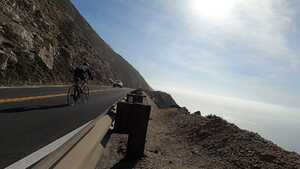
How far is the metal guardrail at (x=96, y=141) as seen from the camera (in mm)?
3242

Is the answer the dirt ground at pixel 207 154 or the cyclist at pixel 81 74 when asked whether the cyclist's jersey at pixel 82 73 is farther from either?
the dirt ground at pixel 207 154

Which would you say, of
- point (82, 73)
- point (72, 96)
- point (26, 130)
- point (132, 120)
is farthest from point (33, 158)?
point (72, 96)

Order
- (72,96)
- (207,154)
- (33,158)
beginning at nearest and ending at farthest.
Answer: (33,158), (207,154), (72,96)

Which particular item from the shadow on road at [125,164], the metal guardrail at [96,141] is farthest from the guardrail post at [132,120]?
the shadow on road at [125,164]

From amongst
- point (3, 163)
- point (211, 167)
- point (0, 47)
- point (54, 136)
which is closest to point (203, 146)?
point (211, 167)

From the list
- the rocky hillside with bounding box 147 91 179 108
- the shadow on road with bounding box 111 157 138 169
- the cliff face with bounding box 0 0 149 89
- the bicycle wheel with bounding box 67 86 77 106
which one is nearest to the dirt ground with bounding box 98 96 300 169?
the shadow on road with bounding box 111 157 138 169

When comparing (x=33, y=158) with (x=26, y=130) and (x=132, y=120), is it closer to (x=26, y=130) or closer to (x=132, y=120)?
(x=132, y=120)

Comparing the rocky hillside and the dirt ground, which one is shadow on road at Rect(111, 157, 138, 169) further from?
the rocky hillside

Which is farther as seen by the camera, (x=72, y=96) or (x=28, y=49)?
(x=28, y=49)

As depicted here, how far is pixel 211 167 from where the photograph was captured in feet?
29.7

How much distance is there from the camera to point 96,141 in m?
5.19

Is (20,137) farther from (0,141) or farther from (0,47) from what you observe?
(0,47)

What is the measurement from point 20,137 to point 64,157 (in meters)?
4.51

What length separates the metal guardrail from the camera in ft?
10.6
